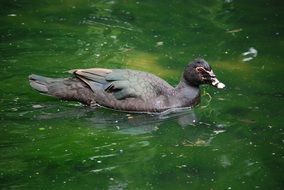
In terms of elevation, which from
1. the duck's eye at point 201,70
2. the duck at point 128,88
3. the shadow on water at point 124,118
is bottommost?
the shadow on water at point 124,118

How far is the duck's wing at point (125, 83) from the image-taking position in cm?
914

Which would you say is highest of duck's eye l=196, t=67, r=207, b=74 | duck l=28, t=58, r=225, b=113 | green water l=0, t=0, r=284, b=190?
duck's eye l=196, t=67, r=207, b=74

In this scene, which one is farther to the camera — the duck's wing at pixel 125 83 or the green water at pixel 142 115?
the duck's wing at pixel 125 83

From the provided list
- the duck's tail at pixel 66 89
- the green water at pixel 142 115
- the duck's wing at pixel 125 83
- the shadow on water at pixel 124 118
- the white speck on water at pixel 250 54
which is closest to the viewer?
the green water at pixel 142 115

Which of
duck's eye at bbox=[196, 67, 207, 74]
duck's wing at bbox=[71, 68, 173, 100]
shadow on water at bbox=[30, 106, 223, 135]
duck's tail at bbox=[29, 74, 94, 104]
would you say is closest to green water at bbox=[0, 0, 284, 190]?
shadow on water at bbox=[30, 106, 223, 135]

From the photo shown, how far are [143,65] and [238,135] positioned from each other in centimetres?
274

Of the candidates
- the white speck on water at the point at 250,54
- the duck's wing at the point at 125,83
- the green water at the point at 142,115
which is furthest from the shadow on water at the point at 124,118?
the white speck on water at the point at 250,54

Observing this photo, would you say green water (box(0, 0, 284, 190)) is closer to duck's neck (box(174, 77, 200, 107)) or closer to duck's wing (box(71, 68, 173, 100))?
duck's neck (box(174, 77, 200, 107))

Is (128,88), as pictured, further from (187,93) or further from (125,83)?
(187,93)

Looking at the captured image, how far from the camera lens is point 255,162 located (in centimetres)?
780

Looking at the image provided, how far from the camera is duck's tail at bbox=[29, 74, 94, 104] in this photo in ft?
30.7

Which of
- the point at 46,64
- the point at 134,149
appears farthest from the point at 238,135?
the point at 46,64

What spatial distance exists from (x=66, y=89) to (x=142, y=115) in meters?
1.14

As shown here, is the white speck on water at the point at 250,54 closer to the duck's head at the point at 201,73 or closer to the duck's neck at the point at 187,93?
the duck's head at the point at 201,73
